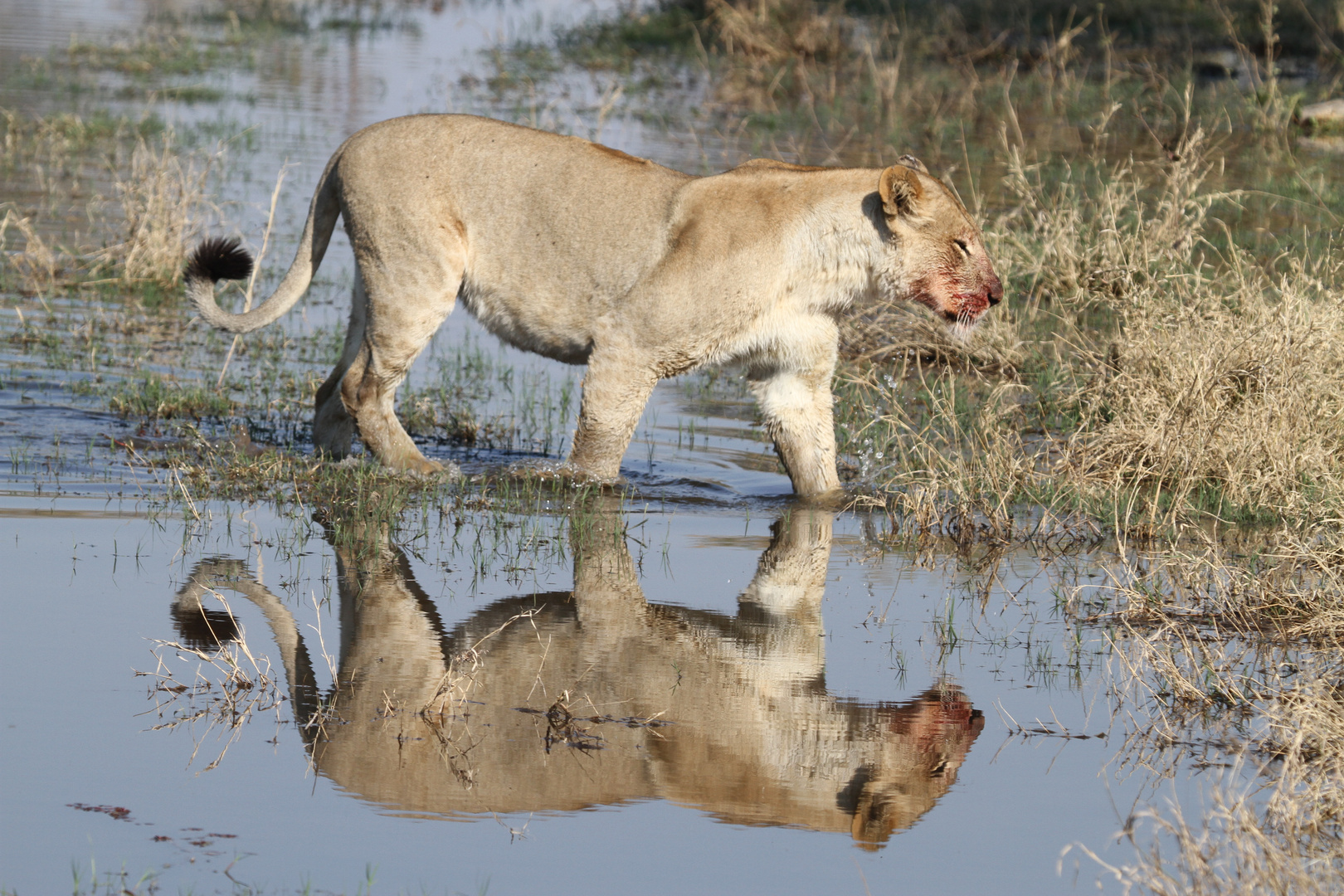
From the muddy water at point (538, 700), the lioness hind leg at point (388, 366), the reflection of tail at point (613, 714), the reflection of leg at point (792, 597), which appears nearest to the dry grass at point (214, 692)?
the muddy water at point (538, 700)

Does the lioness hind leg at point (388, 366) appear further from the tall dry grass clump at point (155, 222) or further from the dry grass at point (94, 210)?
the tall dry grass clump at point (155, 222)

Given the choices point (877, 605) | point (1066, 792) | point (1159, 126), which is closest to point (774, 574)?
point (877, 605)

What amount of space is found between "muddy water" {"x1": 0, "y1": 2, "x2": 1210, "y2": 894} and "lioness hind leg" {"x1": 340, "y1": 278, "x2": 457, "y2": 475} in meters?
0.82

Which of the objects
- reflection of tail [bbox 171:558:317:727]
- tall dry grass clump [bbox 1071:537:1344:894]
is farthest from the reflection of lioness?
reflection of tail [bbox 171:558:317:727]

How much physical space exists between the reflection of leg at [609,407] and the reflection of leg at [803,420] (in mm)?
494

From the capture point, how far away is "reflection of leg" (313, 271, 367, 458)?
7.49 meters

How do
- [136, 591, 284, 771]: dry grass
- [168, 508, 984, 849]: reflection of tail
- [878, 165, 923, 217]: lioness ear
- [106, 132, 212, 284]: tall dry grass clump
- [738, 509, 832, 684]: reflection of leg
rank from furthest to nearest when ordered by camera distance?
[106, 132, 212, 284]: tall dry grass clump
[878, 165, 923, 217]: lioness ear
[738, 509, 832, 684]: reflection of leg
[136, 591, 284, 771]: dry grass
[168, 508, 984, 849]: reflection of tail

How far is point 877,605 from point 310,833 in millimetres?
2406

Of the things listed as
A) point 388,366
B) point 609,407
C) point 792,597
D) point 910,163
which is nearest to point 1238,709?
point 792,597

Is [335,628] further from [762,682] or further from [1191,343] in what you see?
[1191,343]

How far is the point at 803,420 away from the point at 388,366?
1.68m

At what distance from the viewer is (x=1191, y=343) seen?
Answer: 7.35m

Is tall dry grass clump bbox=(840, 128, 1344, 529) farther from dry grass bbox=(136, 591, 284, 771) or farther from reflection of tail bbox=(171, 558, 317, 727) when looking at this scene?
dry grass bbox=(136, 591, 284, 771)

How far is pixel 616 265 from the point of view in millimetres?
6762
